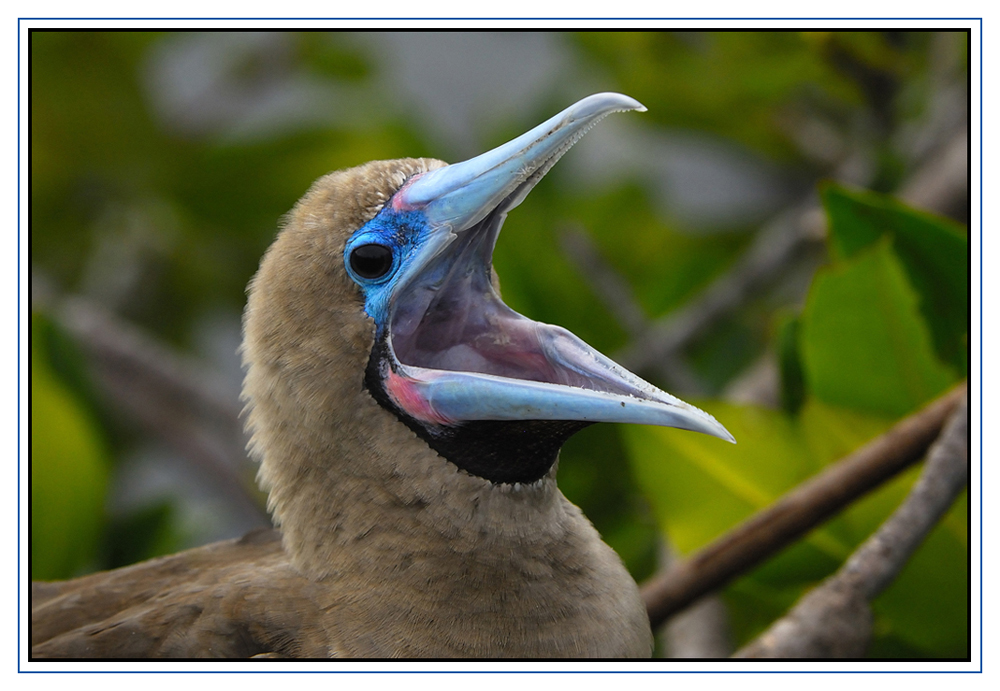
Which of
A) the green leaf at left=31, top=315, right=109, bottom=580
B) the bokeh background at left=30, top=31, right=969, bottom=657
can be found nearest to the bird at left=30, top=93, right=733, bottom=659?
the bokeh background at left=30, top=31, right=969, bottom=657

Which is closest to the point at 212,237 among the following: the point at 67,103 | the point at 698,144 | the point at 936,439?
the point at 67,103

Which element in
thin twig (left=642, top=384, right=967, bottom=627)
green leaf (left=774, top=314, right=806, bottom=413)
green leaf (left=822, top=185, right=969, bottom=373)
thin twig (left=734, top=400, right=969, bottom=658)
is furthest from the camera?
green leaf (left=774, top=314, right=806, bottom=413)

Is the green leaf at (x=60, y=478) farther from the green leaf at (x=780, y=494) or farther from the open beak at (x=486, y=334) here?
the green leaf at (x=780, y=494)

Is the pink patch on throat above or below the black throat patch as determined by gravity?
above

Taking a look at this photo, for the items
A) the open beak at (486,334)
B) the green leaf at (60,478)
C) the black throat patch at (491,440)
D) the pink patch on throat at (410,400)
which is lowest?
the green leaf at (60,478)

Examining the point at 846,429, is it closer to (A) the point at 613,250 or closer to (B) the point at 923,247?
(B) the point at 923,247

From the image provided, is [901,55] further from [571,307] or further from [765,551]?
[765,551]

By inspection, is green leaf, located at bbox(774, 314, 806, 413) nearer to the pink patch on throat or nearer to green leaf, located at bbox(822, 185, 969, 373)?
green leaf, located at bbox(822, 185, 969, 373)

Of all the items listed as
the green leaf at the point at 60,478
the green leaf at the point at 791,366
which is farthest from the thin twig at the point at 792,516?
the green leaf at the point at 60,478
